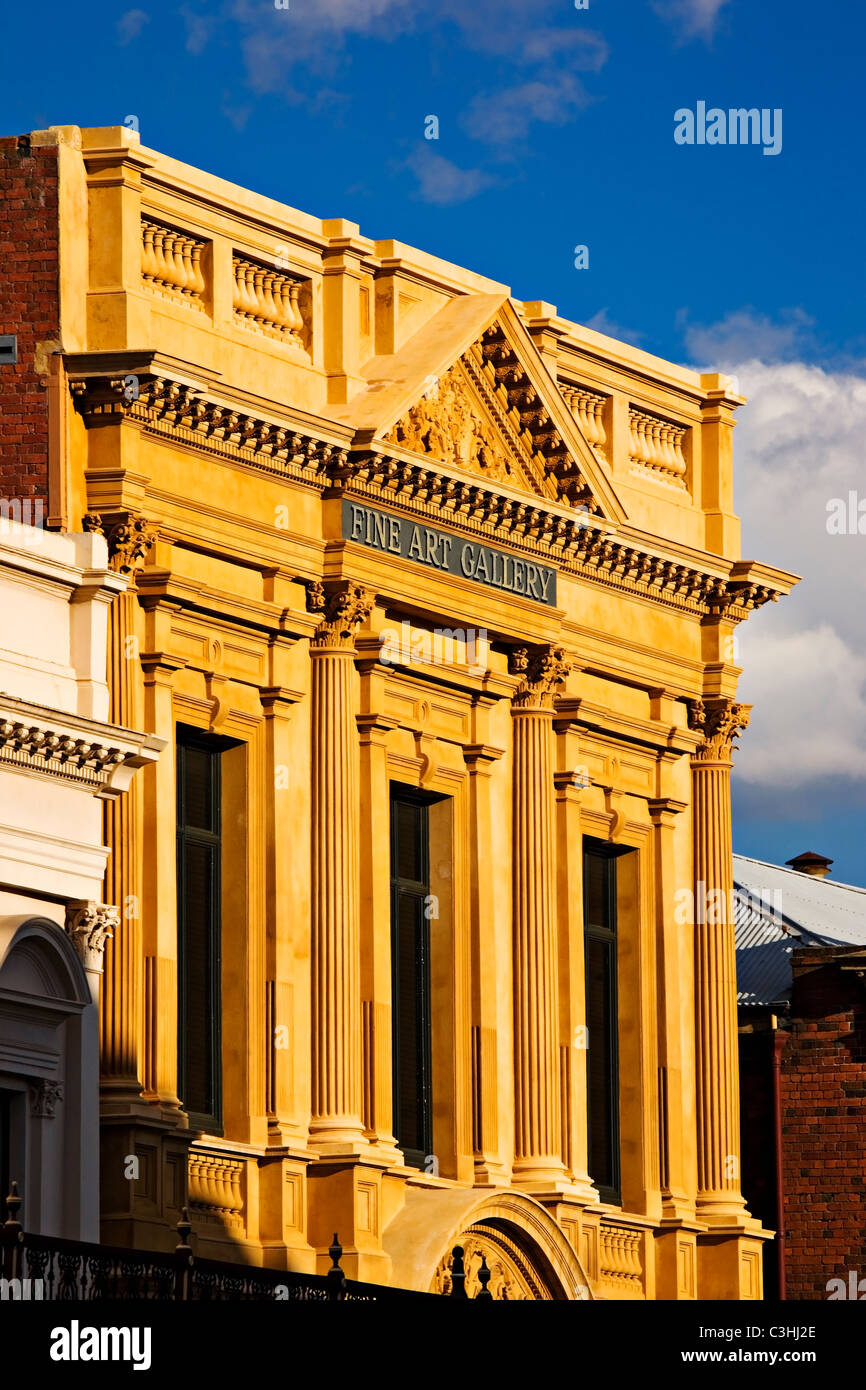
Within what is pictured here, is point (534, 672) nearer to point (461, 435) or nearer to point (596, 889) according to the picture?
point (461, 435)

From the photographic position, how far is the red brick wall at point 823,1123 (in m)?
60.9

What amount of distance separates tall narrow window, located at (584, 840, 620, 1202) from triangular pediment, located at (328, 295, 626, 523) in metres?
4.88

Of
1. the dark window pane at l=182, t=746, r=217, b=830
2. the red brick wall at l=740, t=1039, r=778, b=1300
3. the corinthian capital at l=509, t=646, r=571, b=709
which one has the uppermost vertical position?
the corinthian capital at l=509, t=646, r=571, b=709

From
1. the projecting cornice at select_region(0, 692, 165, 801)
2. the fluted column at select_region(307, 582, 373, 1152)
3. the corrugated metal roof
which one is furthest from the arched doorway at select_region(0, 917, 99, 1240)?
the corrugated metal roof

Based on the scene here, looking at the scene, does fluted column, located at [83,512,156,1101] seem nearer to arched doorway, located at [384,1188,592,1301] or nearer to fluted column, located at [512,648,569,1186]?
arched doorway, located at [384,1188,592,1301]

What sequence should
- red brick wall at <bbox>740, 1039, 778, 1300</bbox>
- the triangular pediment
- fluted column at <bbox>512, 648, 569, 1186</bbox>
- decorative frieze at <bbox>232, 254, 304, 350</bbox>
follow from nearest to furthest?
1. decorative frieze at <bbox>232, 254, 304, 350</bbox>
2. the triangular pediment
3. fluted column at <bbox>512, 648, 569, 1186</bbox>
4. red brick wall at <bbox>740, 1039, 778, 1300</bbox>

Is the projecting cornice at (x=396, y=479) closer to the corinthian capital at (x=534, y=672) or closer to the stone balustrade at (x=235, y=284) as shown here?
the corinthian capital at (x=534, y=672)

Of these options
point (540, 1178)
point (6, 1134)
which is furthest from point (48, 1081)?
point (540, 1178)

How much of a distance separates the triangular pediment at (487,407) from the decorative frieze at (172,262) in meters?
2.74

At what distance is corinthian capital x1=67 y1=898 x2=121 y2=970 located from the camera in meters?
43.1

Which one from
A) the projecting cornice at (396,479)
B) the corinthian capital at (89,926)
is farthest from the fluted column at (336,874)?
the corinthian capital at (89,926)

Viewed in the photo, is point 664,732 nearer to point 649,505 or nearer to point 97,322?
point 649,505

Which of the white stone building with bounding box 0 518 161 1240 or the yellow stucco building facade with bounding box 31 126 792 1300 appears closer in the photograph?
the white stone building with bounding box 0 518 161 1240

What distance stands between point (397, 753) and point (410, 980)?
274cm
